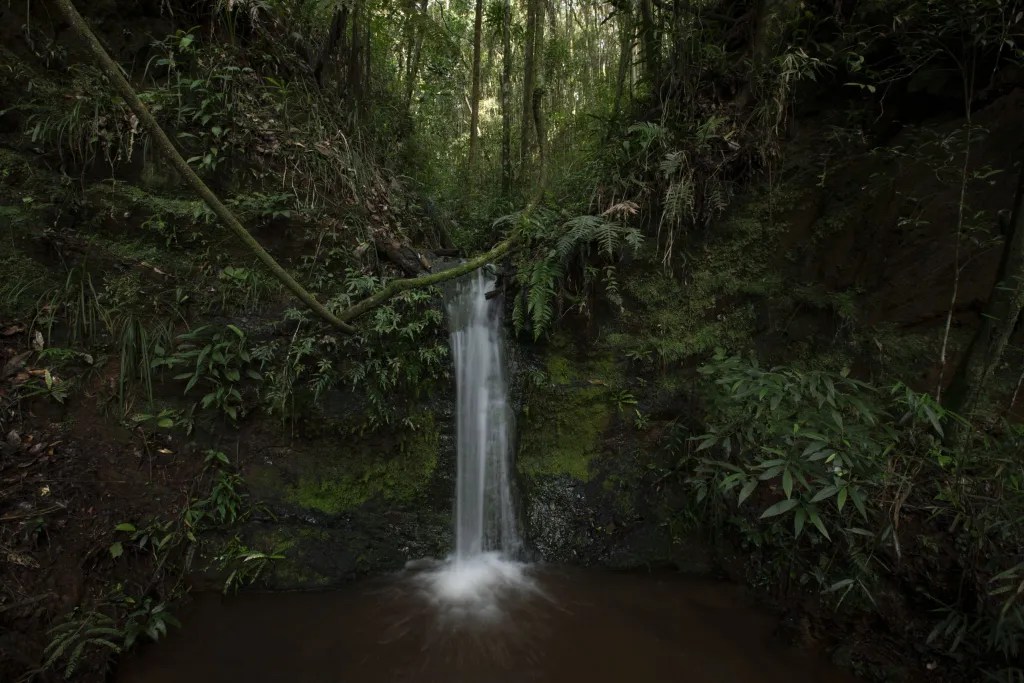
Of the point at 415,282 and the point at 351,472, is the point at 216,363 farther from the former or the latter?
the point at 415,282

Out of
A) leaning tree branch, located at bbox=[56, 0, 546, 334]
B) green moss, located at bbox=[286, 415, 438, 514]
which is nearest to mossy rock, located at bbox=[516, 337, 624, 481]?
green moss, located at bbox=[286, 415, 438, 514]

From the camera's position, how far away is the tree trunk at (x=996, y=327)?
2641 millimetres

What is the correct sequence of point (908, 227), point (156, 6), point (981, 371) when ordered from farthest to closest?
1. point (156, 6)
2. point (908, 227)
3. point (981, 371)

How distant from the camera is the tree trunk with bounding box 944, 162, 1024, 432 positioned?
8.66ft

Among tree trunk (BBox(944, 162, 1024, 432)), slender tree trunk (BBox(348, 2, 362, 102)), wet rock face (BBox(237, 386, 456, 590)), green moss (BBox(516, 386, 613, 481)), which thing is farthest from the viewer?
slender tree trunk (BBox(348, 2, 362, 102))

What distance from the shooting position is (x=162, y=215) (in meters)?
3.90

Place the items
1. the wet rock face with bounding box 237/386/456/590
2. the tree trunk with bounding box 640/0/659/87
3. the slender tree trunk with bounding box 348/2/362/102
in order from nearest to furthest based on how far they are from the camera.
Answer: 1. the wet rock face with bounding box 237/386/456/590
2. the tree trunk with bounding box 640/0/659/87
3. the slender tree trunk with bounding box 348/2/362/102

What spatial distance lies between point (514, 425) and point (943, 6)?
14.7ft

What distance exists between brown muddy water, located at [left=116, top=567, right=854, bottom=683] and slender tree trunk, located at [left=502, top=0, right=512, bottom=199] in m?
6.17

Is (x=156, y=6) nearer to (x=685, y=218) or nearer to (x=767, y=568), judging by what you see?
(x=685, y=218)

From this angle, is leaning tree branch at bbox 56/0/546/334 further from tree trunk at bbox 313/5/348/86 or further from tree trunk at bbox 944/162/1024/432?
tree trunk at bbox 944/162/1024/432

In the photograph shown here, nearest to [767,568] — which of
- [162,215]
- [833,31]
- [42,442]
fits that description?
[833,31]

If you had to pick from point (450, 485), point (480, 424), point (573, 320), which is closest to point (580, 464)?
point (480, 424)

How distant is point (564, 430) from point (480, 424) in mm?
830
